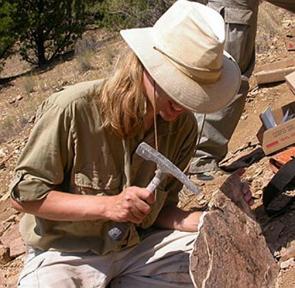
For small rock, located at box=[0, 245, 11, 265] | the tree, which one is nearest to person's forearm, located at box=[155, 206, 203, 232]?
small rock, located at box=[0, 245, 11, 265]

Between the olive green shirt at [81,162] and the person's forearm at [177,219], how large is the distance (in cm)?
7

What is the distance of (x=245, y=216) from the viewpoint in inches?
117

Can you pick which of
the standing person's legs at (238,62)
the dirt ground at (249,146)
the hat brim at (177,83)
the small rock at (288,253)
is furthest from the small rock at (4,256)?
the hat brim at (177,83)

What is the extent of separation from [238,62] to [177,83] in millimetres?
2105

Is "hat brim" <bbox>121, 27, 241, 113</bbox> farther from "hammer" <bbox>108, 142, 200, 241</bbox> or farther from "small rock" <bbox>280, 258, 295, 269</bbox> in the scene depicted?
"small rock" <bbox>280, 258, 295, 269</bbox>

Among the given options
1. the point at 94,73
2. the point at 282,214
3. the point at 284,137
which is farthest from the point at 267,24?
the point at 282,214

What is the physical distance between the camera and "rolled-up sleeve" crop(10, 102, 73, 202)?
8.57ft

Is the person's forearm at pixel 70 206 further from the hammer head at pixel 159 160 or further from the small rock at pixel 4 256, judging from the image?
the small rock at pixel 4 256

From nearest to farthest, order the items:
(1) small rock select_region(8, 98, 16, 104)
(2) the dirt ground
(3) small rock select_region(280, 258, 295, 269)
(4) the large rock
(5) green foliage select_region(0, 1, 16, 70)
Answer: (4) the large rock < (3) small rock select_region(280, 258, 295, 269) < (2) the dirt ground < (1) small rock select_region(8, 98, 16, 104) < (5) green foliage select_region(0, 1, 16, 70)

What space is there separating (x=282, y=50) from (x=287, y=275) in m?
4.36

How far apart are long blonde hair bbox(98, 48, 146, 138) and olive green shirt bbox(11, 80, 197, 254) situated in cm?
5

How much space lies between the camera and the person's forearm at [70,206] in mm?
2625

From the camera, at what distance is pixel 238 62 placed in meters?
4.48

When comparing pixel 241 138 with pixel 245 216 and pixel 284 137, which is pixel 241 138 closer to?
pixel 284 137
